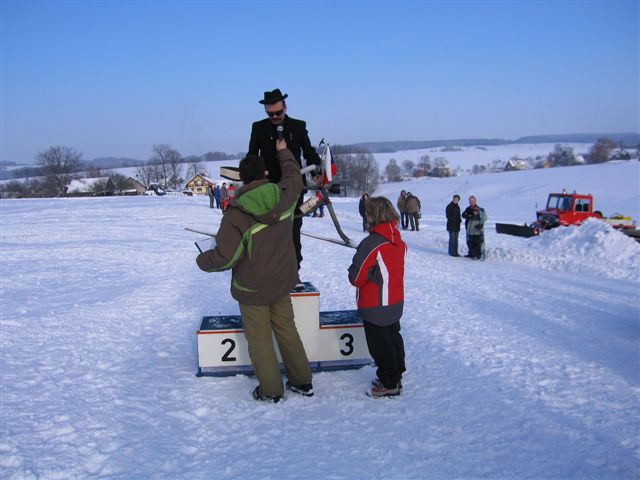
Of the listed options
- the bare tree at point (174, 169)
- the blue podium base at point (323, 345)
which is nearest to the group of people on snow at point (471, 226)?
the blue podium base at point (323, 345)

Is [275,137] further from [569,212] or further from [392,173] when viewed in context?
[392,173]

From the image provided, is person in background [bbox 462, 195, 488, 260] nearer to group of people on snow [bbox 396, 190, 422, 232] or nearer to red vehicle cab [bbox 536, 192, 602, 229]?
group of people on snow [bbox 396, 190, 422, 232]

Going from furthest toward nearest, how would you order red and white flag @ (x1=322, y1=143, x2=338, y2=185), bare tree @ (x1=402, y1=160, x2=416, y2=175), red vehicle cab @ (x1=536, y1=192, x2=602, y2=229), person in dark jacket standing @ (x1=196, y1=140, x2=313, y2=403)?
bare tree @ (x1=402, y1=160, x2=416, y2=175)
red vehicle cab @ (x1=536, y1=192, x2=602, y2=229)
red and white flag @ (x1=322, y1=143, x2=338, y2=185)
person in dark jacket standing @ (x1=196, y1=140, x2=313, y2=403)

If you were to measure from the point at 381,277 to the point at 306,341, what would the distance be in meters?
1.21

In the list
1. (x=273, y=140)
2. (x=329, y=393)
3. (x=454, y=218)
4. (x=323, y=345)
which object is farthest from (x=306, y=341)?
(x=454, y=218)

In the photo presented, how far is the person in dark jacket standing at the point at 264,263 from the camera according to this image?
4.01 m

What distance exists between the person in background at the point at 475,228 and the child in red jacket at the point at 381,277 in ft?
33.1

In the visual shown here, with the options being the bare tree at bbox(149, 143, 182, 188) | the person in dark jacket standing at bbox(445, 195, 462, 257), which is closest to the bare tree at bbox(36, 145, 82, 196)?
the bare tree at bbox(149, 143, 182, 188)

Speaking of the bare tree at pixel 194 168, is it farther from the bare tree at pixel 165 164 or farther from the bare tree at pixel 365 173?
the bare tree at pixel 365 173

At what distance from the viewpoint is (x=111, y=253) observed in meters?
13.5

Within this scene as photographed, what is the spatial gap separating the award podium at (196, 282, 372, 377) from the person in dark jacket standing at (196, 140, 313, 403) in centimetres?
48

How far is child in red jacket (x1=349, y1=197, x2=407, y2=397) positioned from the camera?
163 inches

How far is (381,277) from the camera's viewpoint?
4.18 m

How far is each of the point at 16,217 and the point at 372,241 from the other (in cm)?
2805
